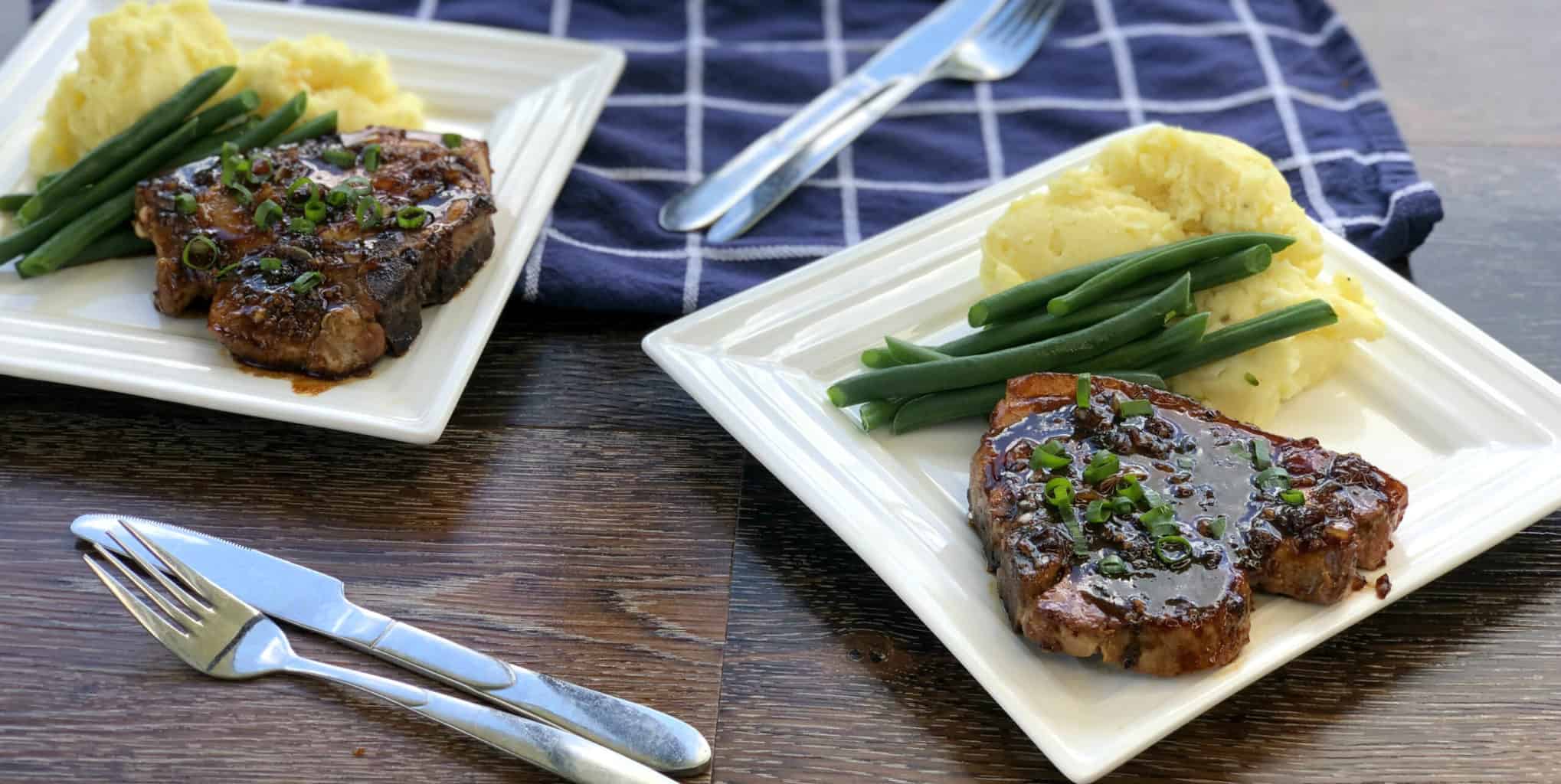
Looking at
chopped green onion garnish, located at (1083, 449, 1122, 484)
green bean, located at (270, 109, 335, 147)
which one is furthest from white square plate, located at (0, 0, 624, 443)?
chopped green onion garnish, located at (1083, 449, 1122, 484)

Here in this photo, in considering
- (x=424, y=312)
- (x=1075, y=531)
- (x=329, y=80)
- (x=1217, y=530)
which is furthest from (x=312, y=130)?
(x=1217, y=530)

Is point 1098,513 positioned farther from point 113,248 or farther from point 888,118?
point 113,248

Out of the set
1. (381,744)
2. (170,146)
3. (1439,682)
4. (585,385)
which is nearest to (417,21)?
(170,146)

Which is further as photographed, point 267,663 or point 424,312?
point 424,312

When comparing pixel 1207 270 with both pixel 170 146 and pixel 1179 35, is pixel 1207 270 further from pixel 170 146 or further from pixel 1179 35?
pixel 170 146

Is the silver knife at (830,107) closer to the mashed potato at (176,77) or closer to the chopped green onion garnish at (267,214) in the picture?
Result: the mashed potato at (176,77)
